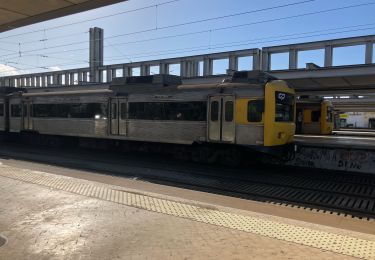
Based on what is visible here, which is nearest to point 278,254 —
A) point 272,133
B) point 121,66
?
point 272,133

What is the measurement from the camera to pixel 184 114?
14.5 meters

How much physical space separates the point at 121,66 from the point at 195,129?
3450 centimetres

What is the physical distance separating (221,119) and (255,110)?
4.15 feet

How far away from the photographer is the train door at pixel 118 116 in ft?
54.2

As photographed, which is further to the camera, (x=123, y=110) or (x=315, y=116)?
(x=315, y=116)

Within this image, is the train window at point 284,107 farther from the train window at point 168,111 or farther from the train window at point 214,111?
the train window at point 168,111

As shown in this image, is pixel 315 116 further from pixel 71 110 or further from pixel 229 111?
pixel 71 110

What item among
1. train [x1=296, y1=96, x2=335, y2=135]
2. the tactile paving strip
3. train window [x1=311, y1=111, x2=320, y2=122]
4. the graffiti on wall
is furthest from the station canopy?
train window [x1=311, y1=111, x2=320, y2=122]

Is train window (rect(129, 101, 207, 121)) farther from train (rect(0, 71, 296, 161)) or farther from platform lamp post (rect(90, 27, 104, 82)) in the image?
platform lamp post (rect(90, 27, 104, 82))

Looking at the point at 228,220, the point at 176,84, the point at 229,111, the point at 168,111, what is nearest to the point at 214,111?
the point at 229,111

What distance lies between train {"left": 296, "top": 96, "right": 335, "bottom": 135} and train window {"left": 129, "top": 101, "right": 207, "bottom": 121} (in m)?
13.3

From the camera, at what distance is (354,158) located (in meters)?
13.1

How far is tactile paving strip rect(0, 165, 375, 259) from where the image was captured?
5.05 m

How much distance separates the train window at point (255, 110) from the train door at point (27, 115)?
13.1 meters
